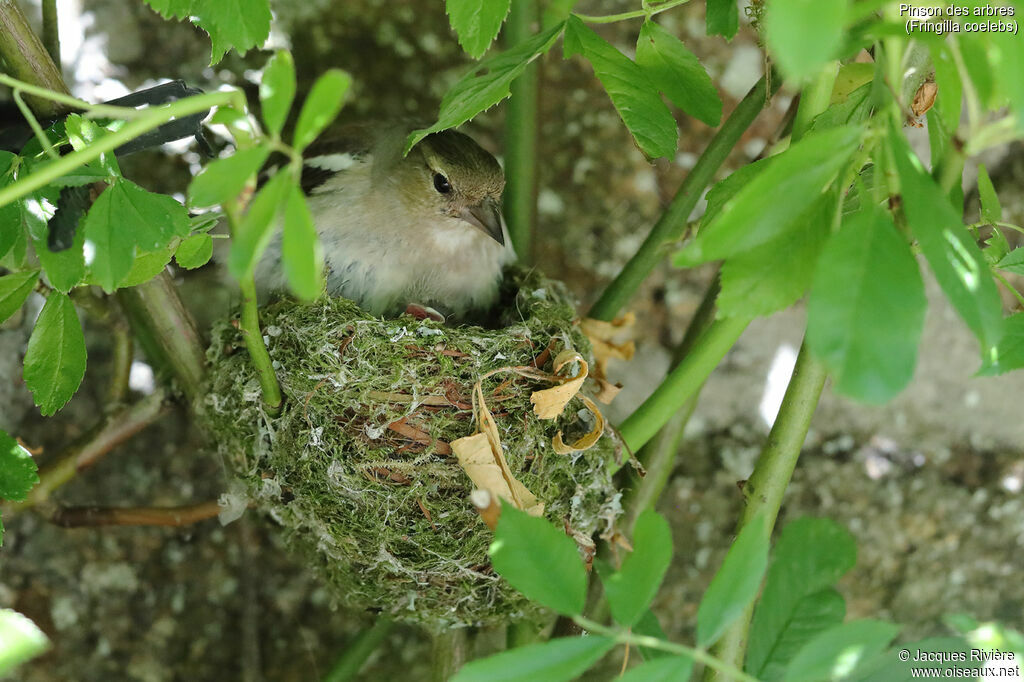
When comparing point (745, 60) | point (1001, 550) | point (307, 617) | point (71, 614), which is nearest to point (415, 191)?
point (745, 60)

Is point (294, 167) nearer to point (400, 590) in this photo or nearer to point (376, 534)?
point (376, 534)

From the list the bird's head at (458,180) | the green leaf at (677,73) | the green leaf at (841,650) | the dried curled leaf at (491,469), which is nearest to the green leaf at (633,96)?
the green leaf at (677,73)

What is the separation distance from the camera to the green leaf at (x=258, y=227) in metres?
0.81

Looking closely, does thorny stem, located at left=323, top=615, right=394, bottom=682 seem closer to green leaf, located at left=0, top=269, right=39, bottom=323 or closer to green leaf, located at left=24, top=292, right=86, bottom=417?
green leaf, located at left=24, top=292, right=86, bottom=417

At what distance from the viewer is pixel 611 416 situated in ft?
8.17

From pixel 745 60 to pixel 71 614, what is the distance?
226 centimetres

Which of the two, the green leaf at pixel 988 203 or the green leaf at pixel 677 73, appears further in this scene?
the green leaf at pixel 677 73

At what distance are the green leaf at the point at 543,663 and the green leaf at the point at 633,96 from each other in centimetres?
91

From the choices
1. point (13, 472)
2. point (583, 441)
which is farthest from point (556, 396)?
point (13, 472)

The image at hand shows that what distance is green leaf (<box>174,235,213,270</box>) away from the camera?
1.49 metres

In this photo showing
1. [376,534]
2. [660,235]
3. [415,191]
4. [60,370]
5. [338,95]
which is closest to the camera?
[338,95]

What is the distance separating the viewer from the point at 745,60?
2.42 m

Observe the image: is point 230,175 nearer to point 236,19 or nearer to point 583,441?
point 236,19

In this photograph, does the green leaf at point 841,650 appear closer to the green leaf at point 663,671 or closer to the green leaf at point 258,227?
the green leaf at point 663,671
